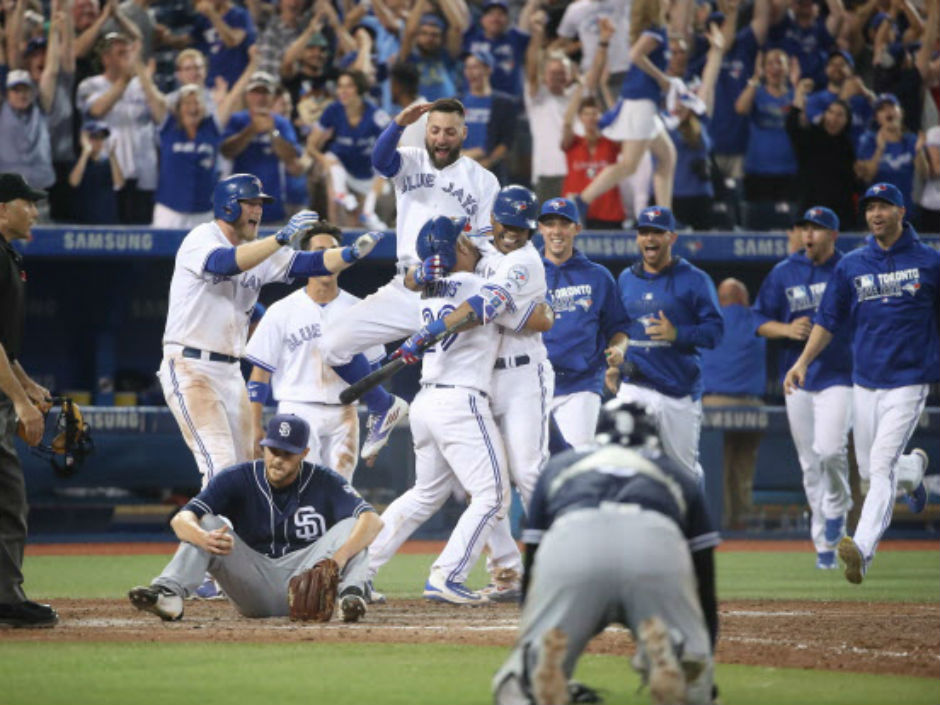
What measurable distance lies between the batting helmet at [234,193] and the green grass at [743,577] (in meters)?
2.38

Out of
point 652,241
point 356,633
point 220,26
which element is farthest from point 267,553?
point 220,26

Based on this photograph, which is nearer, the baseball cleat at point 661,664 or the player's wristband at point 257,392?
the baseball cleat at point 661,664

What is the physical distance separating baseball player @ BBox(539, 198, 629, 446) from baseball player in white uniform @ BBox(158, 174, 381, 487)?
1.97 m

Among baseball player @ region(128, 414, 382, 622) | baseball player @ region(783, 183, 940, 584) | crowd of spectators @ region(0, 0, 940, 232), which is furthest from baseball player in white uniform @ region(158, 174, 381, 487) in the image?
crowd of spectators @ region(0, 0, 940, 232)

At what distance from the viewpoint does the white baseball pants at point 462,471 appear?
841 centimetres

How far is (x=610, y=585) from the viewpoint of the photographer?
4.41 metres

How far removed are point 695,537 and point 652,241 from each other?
20.0 feet

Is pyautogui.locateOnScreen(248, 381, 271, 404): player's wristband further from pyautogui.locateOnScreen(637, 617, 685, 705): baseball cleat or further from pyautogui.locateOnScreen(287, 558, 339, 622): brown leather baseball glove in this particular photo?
pyautogui.locateOnScreen(637, 617, 685, 705): baseball cleat

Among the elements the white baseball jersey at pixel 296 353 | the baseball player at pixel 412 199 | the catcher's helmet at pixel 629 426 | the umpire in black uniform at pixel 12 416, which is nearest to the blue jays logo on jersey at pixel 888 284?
the baseball player at pixel 412 199

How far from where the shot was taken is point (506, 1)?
17.0 meters

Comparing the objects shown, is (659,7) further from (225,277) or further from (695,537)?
(695,537)

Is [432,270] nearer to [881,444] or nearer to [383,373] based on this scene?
[383,373]

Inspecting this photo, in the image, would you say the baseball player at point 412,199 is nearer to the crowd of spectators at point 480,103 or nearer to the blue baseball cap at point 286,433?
the blue baseball cap at point 286,433

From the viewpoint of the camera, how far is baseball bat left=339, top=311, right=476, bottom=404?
827 centimetres
